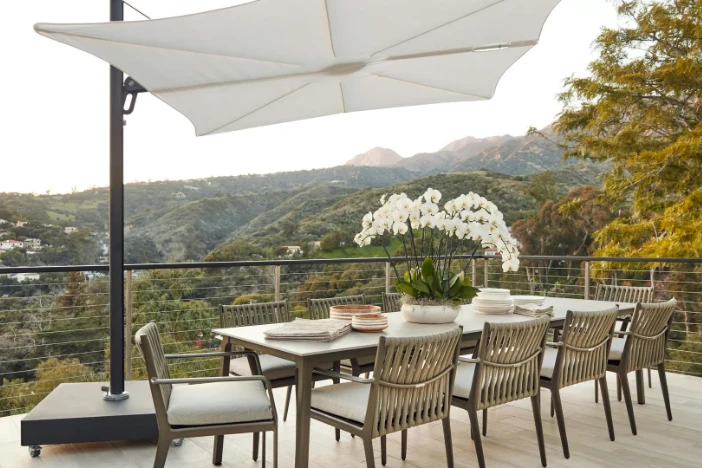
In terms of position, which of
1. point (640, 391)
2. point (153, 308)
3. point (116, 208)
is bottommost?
point (153, 308)

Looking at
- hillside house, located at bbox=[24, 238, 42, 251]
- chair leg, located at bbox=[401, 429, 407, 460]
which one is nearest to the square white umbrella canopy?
chair leg, located at bbox=[401, 429, 407, 460]

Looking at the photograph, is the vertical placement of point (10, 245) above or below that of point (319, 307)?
above

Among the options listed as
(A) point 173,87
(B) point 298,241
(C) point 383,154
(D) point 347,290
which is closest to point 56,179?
(B) point 298,241

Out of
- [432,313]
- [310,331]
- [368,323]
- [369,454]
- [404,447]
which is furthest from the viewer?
[432,313]

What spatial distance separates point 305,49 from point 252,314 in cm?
176

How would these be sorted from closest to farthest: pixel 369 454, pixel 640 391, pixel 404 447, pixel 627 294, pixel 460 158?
1. pixel 369 454
2. pixel 404 447
3. pixel 640 391
4. pixel 627 294
5. pixel 460 158

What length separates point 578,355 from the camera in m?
3.38

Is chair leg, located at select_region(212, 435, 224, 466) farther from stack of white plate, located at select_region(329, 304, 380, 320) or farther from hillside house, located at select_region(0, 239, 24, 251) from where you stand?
hillside house, located at select_region(0, 239, 24, 251)

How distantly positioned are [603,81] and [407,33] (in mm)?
10677

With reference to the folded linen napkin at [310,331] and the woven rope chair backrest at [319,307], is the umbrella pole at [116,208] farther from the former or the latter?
the woven rope chair backrest at [319,307]

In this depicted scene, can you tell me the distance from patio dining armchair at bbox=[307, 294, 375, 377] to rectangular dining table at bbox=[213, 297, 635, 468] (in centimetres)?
30

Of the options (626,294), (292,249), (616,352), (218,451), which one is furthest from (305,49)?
(292,249)

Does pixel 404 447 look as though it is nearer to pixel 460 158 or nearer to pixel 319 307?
pixel 319 307

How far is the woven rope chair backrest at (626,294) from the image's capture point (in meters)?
4.77
